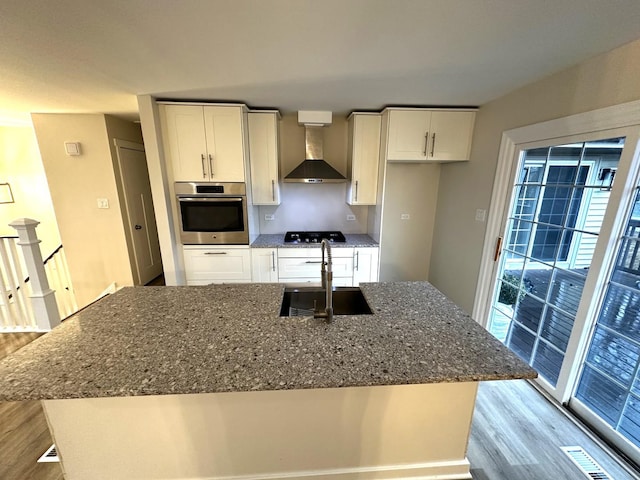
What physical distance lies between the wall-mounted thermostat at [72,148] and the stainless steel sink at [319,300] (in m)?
3.35

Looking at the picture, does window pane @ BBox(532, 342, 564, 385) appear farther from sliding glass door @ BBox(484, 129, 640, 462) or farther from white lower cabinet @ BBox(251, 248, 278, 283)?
white lower cabinet @ BBox(251, 248, 278, 283)

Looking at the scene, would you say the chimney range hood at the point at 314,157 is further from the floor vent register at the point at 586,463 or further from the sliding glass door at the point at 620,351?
the floor vent register at the point at 586,463

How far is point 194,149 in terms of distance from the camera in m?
2.54

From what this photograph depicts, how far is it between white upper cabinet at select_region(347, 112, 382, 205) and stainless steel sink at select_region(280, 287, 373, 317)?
1.61 m

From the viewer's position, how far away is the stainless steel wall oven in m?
2.63

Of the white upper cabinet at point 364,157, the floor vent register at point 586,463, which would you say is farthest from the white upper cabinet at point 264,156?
the floor vent register at point 586,463

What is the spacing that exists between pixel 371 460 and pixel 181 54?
8.63ft

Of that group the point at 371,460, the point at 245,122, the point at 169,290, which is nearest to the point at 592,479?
the point at 371,460

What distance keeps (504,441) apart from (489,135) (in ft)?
8.17

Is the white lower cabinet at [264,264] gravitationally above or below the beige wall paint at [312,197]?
below

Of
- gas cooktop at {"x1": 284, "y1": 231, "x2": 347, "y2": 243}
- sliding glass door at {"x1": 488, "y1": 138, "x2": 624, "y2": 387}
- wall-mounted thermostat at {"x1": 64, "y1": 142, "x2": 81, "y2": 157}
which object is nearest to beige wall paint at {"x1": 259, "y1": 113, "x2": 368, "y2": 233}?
gas cooktop at {"x1": 284, "y1": 231, "x2": 347, "y2": 243}

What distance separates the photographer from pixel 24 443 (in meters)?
1.48

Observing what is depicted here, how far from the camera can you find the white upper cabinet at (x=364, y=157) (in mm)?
2826

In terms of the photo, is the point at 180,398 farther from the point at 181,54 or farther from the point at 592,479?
the point at 592,479
